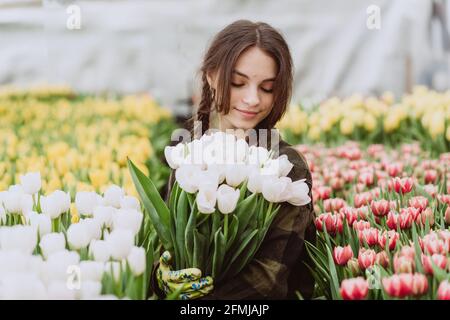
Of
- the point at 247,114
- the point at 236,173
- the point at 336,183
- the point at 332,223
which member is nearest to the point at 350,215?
the point at 332,223

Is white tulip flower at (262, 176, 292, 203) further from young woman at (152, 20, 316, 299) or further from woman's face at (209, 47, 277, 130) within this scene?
woman's face at (209, 47, 277, 130)

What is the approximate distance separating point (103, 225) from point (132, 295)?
0.30m

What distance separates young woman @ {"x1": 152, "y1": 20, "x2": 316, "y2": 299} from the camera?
1343 mm

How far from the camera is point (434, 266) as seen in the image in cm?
118

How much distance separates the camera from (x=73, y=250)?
1275 millimetres

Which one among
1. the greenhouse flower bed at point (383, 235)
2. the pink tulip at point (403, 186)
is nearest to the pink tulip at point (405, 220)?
the greenhouse flower bed at point (383, 235)

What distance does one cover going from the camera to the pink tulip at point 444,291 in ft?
3.62

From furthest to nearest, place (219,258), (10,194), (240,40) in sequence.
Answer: (240,40)
(10,194)
(219,258)

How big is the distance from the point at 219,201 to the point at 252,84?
1.57ft

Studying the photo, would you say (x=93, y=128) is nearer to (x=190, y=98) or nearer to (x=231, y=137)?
(x=231, y=137)

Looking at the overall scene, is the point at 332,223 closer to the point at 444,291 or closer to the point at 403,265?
the point at 403,265

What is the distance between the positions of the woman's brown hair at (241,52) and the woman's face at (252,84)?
1 cm

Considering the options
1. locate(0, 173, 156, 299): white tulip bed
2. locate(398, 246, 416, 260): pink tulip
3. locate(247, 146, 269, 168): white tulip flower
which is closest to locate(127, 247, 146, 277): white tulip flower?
locate(0, 173, 156, 299): white tulip bed
